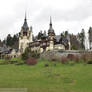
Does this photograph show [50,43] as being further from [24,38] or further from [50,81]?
[50,81]

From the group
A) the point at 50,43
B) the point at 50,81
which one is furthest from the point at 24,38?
the point at 50,81

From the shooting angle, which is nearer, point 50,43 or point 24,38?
point 50,43

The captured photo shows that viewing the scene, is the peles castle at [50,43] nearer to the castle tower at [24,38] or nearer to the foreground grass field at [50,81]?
the castle tower at [24,38]

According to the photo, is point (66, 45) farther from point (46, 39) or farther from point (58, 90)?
point (58, 90)

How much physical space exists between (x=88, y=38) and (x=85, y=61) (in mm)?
47825

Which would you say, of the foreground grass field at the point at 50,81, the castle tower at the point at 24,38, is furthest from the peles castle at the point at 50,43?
the foreground grass field at the point at 50,81

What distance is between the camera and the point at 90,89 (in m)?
18.4

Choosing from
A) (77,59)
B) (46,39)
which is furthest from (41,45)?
(77,59)

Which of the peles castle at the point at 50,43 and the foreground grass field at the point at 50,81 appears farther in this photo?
the peles castle at the point at 50,43

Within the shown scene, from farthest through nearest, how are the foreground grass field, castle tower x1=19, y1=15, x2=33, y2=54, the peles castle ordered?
1. castle tower x1=19, y1=15, x2=33, y2=54
2. the peles castle
3. the foreground grass field

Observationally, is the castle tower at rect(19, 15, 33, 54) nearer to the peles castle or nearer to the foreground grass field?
the peles castle

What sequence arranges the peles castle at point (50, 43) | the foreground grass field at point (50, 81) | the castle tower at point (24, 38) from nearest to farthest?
the foreground grass field at point (50, 81)
the peles castle at point (50, 43)
the castle tower at point (24, 38)

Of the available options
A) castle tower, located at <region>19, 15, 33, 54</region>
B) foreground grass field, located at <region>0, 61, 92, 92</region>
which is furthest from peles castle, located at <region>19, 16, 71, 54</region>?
foreground grass field, located at <region>0, 61, 92, 92</region>

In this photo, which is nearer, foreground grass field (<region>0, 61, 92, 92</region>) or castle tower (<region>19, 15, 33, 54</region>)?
foreground grass field (<region>0, 61, 92, 92</region>)
